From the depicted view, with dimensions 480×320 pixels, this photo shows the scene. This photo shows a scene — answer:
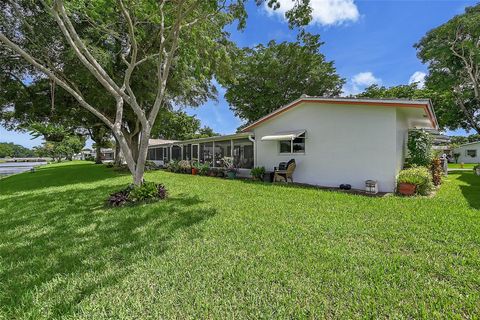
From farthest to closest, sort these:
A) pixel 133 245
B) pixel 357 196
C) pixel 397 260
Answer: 1. pixel 357 196
2. pixel 133 245
3. pixel 397 260

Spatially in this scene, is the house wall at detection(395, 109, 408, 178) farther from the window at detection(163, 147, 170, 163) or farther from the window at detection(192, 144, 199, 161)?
the window at detection(163, 147, 170, 163)

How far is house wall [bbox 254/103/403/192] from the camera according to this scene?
9.63 meters

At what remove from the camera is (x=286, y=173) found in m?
12.4

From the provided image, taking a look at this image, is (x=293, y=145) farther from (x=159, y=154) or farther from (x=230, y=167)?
(x=159, y=154)

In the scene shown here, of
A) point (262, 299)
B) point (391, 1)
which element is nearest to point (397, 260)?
point (262, 299)

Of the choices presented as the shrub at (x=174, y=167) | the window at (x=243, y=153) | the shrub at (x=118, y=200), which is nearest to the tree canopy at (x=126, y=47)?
the shrub at (x=118, y=200)

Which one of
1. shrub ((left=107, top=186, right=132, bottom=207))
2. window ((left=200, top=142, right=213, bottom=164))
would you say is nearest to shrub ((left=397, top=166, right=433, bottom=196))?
shrub ((left=107, top=186, right=132, bottom=207))

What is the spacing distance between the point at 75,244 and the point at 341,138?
1040 centimetres

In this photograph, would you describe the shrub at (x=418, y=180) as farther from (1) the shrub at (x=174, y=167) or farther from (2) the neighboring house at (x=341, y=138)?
(1) the shrub at (x=174, y=167)

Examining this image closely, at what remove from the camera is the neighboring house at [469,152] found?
36344 mm

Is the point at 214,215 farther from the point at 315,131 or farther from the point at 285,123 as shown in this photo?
the point at 285,123

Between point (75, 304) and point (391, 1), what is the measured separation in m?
14.4

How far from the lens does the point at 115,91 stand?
7.92 m

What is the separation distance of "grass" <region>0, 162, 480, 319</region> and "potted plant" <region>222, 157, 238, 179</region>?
8.51 meters
